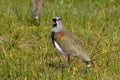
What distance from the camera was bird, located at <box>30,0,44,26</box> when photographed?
496 inches

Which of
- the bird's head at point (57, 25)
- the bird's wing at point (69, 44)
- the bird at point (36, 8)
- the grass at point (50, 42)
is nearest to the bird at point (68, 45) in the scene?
the bird's wing at point (69, 44)

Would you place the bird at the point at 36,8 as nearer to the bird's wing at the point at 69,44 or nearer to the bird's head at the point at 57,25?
the bird's head at the point at 57,25

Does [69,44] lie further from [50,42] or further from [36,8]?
[36,8]

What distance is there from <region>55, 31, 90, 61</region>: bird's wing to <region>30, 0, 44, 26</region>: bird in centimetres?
337

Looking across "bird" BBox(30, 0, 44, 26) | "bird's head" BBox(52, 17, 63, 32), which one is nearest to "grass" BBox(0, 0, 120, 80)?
"bird" BBox(30, 0, 44, 26)

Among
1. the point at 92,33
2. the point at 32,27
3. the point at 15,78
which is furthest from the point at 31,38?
the point at 15,78

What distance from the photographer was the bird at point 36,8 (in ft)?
41.3

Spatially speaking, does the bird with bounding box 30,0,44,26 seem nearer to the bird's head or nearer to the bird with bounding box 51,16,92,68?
the bird's head

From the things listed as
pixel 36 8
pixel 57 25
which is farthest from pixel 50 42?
pixel 57 25

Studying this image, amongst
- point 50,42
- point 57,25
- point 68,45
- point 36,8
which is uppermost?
point 57,25

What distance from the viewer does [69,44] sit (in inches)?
362

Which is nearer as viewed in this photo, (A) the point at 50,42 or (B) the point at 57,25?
(B) the point at 57,25

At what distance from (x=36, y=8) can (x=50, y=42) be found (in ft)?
5.16

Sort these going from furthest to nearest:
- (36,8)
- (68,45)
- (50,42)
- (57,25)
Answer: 1. (36,8)
2. (50,42)
3. (57,25)
4. (68,45)
